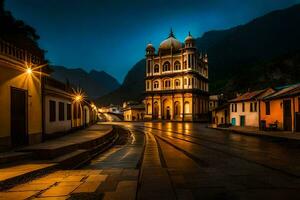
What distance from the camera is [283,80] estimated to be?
99.7 m

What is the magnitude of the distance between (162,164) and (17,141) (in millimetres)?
6611

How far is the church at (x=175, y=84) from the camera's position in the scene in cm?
7850

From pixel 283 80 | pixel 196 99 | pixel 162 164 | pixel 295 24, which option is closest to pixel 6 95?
pixel 162 164

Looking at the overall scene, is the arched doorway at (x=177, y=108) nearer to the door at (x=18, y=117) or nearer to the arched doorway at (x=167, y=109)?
the arched doorway at (x=167, y=109)

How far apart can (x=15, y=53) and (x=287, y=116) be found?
28.1m

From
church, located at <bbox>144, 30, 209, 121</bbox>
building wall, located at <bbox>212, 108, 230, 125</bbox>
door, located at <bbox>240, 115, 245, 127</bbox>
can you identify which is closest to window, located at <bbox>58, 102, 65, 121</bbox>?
door, located at <bbox>240, 115, 245, 127</bbox>

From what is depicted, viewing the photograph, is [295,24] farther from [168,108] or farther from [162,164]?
[162,164]

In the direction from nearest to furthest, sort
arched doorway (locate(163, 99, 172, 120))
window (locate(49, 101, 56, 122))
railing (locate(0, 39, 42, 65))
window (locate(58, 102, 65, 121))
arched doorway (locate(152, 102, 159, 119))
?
railing (locate(0, 39, 42, 65)) → window (locate(49, 101, 56, 122)) → window (locate(58, 102, 65, 121)) → arched doorway (locate(163, 99, 172, 120)) → arched doorway (locate(152, 102, 159, 119))

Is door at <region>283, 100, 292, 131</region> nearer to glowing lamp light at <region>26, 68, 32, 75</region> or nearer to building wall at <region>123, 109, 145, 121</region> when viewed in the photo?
glowing lamp light at <region>26, 68, 32, 75</region>

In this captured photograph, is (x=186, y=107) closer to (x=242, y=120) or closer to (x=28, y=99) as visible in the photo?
(x=242, y=120)

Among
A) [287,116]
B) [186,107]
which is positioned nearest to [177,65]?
[186,107]

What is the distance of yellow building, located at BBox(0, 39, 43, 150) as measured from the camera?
36.3 ft

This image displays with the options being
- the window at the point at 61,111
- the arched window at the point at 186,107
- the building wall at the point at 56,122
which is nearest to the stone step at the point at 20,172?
the building wall at the point at 56,122

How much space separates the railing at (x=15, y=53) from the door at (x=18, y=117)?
1.51 m
